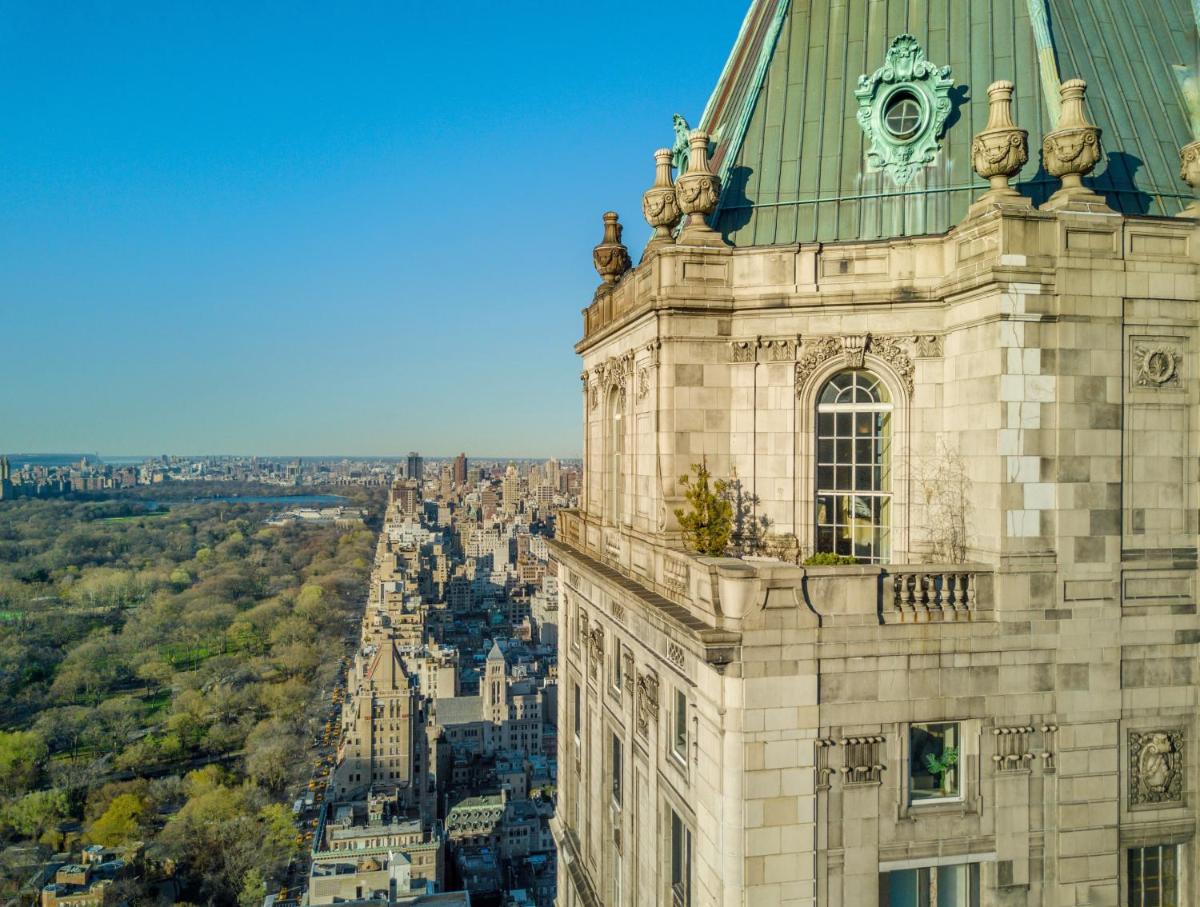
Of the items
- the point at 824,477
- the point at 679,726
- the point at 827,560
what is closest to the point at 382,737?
the point at 679,726

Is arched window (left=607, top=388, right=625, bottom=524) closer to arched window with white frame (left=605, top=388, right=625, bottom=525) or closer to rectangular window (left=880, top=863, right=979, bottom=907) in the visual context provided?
arched window with white frame (left=605, top=388, right=625, bottom=525)

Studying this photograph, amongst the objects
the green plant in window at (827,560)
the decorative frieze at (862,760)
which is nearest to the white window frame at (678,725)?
the decorative frieze at (862,760)

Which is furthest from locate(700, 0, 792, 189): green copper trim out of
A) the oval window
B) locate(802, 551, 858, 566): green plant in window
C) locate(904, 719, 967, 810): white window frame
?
locate(904, 719, 967, 810): white window frame

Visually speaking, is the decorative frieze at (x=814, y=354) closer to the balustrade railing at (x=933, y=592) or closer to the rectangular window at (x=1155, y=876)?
the balustrade railing at (x=933, y=592)

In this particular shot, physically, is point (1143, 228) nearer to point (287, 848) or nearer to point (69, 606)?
point (287, 848)

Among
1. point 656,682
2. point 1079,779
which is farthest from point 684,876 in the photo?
point 1079,779

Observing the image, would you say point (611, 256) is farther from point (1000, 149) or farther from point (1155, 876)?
point (1155, 876)
